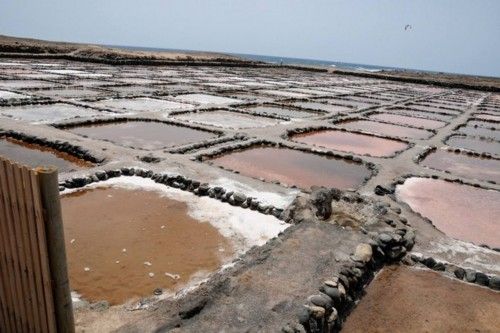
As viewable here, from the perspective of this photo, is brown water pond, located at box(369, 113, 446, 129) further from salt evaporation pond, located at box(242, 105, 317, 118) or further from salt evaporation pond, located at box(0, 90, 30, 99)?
salt evaporation pond, located at box(0, 90, 30, 99)

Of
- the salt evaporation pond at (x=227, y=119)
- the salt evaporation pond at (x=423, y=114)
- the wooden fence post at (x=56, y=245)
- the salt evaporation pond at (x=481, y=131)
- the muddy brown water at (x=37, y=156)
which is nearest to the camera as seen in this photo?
the wooden fence post at (x=56, y=245)

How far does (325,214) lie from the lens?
637cm

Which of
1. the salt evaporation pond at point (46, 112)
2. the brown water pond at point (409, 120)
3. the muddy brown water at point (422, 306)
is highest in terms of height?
the salt evaporation pond at point (46, 112)

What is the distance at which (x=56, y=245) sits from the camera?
2.68 meters

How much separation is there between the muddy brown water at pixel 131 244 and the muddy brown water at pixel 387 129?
10103 millimetres

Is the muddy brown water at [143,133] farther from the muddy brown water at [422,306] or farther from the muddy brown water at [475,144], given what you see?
the muddy brown water at [475,144]

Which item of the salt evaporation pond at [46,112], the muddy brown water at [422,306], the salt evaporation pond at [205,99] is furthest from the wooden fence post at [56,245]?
the salt evaporation pond at [205,99]

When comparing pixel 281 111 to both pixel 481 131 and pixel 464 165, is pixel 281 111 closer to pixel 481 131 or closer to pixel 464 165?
pixel 464 165

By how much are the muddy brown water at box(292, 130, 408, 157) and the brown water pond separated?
439 centimetres

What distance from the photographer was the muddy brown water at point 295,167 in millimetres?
8734

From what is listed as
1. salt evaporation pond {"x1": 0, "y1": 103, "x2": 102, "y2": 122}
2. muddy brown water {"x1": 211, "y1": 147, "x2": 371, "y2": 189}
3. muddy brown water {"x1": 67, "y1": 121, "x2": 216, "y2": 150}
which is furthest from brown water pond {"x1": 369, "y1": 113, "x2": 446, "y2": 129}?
salt evaporation pond {"x1": 0, "y1": 103, "x2": 102, "y2": 122}

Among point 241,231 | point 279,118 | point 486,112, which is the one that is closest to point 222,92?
point 279,118

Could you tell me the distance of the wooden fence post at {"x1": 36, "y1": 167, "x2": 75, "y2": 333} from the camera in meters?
2.54

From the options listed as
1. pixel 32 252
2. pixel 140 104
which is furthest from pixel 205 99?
pixel 32 252
